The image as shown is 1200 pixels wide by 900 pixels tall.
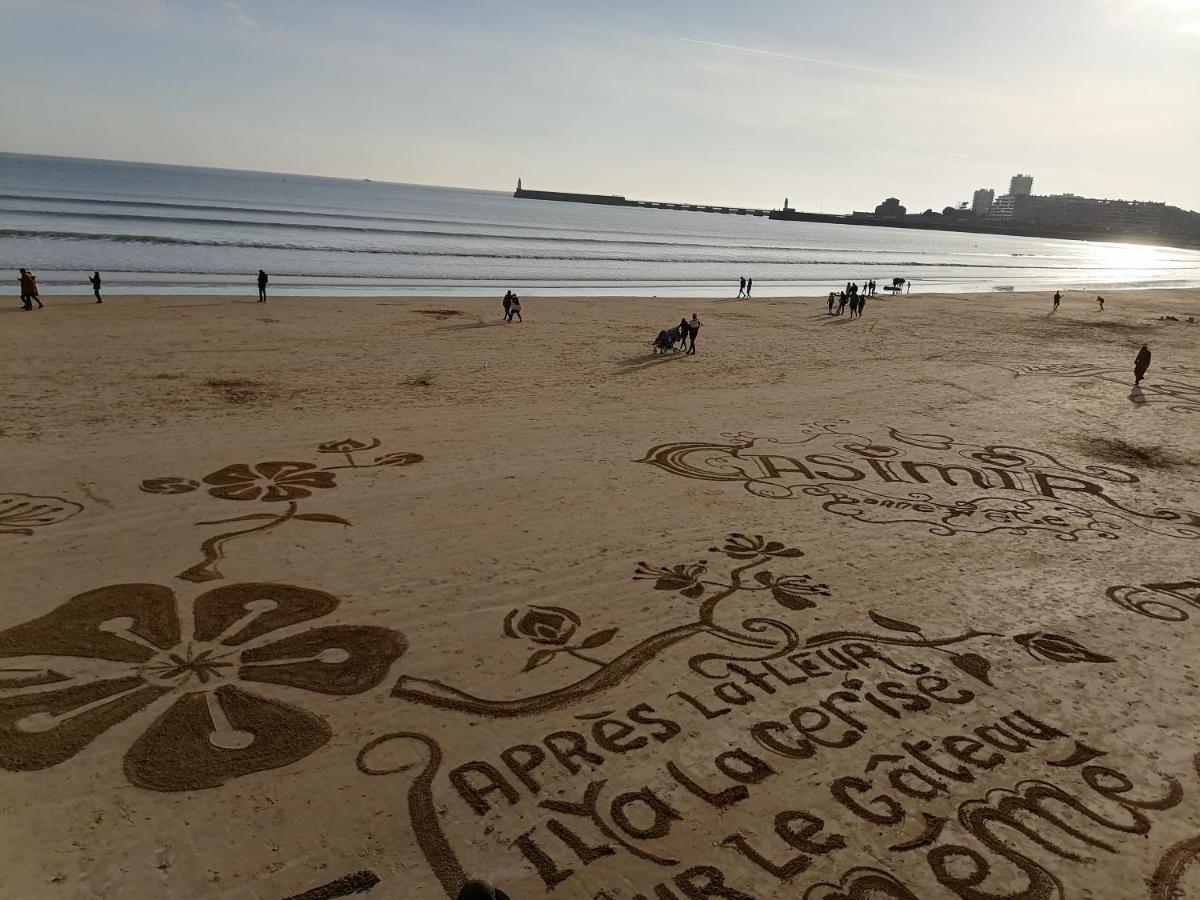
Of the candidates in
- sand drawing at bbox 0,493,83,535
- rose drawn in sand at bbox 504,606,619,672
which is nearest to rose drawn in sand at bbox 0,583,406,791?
rose drawn in sand at bbox 504,606,619,672

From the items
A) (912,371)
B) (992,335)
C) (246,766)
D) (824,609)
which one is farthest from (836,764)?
(992,335)

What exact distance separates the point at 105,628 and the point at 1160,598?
11.2 meters

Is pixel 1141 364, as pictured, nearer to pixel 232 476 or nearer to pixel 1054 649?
pixel 1054 649

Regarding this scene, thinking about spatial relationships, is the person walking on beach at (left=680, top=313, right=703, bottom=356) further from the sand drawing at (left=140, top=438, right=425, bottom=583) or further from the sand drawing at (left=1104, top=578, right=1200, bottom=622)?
the sand drawing at (left=1104, top=578, right=1200, bottom=622)

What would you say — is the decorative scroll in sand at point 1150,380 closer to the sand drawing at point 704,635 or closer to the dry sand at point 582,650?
the dry sand at point 582,650

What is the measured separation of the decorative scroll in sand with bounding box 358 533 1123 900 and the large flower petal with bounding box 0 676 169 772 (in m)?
2.02

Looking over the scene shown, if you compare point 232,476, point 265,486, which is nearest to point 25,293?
point 232,476

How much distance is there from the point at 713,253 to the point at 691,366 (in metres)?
78.6

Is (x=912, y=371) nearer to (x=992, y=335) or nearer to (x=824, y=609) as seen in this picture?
(x=992, y=335)

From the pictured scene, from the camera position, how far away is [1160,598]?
8.43m

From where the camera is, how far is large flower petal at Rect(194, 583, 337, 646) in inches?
265

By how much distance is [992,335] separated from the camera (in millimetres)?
29375

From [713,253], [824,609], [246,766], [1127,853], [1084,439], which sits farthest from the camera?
[713,253]

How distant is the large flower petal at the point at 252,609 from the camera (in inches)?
265
